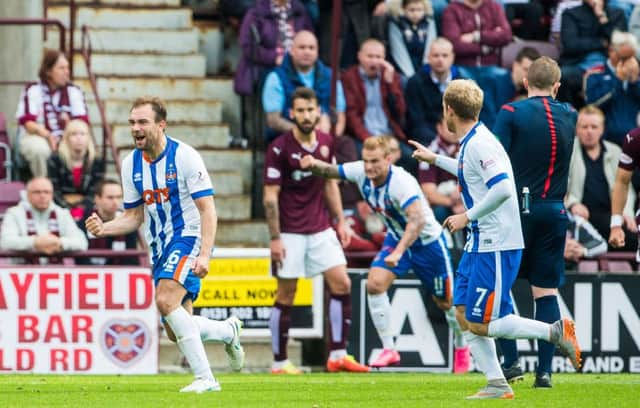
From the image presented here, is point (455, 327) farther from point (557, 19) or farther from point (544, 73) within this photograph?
point (557, 19)

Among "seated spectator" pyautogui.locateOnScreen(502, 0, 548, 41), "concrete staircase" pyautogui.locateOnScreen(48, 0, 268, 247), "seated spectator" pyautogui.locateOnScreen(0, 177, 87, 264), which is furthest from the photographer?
"seated spectator" pyautogui.locateOnScreen(502, 0, 548, 41)

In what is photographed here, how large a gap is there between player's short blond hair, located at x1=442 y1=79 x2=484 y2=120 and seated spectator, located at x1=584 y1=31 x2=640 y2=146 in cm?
795

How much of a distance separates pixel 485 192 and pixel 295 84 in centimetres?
733

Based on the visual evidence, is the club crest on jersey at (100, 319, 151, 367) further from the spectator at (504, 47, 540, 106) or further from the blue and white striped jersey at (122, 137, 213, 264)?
the spectator at (504, 47, 540, 106)

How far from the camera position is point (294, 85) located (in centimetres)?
1697

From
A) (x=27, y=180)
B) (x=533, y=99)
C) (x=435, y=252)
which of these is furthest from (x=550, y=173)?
(x=27, y=180)

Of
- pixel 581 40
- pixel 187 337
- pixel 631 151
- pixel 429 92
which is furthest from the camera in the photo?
pixel 581 40

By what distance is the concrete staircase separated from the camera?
17.8 meters

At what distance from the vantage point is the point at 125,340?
49.6ft

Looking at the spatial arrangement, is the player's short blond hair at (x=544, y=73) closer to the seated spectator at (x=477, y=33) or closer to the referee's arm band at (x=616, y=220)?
the referee's arm band at (x=616, y=220)

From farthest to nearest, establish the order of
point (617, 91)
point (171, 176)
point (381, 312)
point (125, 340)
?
1. point (617, 91)
2. point (125, 340)
3. point (381, 312)
4. point (171, 176)

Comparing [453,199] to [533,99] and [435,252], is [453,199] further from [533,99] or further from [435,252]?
[533,99]

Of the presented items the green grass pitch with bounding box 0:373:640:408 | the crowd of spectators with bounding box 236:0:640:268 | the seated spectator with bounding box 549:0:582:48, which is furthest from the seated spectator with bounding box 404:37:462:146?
the green grass pitch with bounding box 0:373:640:408

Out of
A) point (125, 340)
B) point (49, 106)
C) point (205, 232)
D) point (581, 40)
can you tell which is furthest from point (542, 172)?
point (581, 40)
